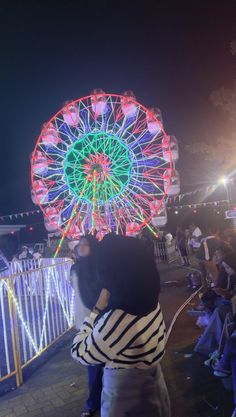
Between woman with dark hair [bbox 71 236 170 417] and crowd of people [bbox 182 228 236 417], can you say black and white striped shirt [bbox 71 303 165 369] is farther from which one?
crowd of people [bbox 182 228 236 417]

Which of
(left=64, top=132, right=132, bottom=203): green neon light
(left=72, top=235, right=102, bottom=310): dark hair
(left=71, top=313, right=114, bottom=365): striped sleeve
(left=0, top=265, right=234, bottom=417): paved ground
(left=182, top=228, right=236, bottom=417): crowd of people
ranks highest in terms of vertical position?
(left=64, top=132, right=132, bottom=203): green neon light

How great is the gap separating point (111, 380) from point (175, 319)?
545 cm

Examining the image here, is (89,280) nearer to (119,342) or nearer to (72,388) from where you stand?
(119,342)

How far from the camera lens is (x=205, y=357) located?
5.19 m

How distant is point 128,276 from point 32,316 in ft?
14.8

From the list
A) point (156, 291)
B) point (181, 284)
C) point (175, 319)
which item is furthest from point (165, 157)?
point (156, 291)

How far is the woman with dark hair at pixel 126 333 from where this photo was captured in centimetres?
200

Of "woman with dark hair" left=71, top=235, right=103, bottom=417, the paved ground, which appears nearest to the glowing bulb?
the paved ground

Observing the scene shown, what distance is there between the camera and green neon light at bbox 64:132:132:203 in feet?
34.3

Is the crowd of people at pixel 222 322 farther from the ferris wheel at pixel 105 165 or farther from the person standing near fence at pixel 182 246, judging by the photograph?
the person standing near fence at pixel 182 246

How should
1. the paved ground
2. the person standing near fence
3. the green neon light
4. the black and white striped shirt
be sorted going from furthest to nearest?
the person standing near fence < the green neon light < the paved ground < the black and white striped shirt

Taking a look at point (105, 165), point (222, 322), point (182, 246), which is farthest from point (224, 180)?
point (222, 322)

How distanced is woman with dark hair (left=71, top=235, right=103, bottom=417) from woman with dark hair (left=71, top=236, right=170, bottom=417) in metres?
1.11

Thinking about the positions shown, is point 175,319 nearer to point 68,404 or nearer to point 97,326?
point 68,404
